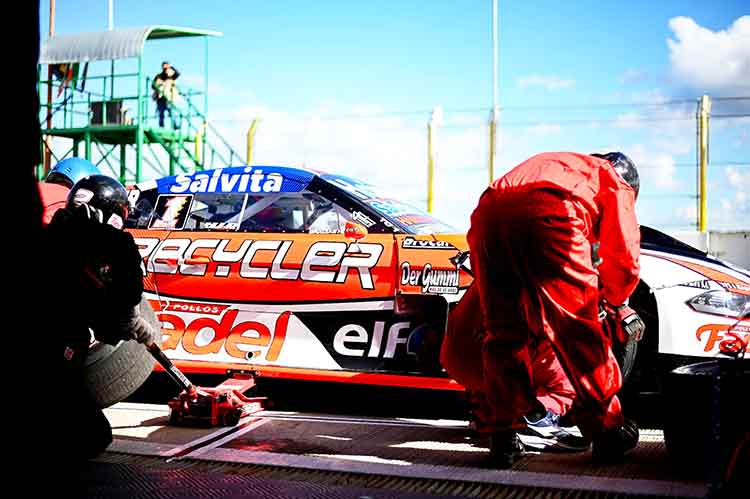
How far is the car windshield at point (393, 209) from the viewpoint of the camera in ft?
17.9

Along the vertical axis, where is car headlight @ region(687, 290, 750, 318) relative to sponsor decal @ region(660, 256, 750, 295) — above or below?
below

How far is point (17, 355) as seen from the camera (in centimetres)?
228

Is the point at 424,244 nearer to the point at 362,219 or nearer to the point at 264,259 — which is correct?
the point at 362,219

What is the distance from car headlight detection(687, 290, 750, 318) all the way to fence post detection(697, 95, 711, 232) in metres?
6.10

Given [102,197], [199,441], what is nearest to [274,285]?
[199,441]

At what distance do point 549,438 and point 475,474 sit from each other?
2.33 feet

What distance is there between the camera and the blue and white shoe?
14.4ft

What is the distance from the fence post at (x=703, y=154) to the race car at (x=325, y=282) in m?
5.66

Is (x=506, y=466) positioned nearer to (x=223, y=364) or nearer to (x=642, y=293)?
(x=642, y=293)

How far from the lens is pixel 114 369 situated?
16.7 ft

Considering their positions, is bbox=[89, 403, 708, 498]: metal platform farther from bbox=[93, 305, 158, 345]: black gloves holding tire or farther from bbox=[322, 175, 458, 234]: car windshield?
bbox=[322, 175, 458, 234]: car windshield

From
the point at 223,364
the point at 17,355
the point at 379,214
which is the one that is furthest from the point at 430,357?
the point at 17,355

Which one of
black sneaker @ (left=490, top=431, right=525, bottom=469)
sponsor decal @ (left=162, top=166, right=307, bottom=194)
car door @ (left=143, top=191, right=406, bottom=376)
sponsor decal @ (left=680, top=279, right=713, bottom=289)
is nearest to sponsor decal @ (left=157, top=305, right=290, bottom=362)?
car door @ (left=143, top=191, right=406, bottom=376)

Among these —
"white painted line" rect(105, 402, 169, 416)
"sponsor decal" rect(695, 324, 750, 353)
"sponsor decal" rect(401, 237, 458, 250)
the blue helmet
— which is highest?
the blue helmet
